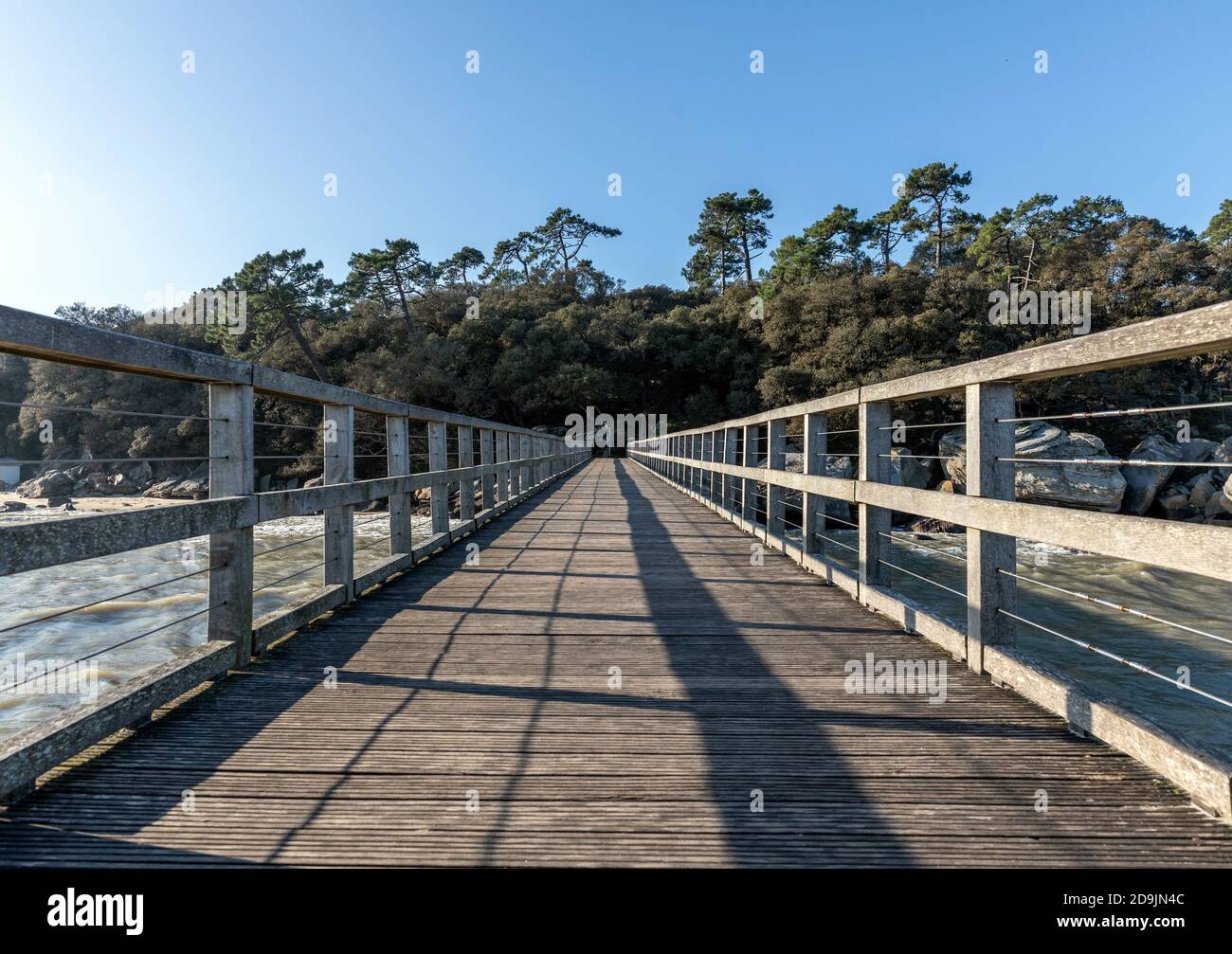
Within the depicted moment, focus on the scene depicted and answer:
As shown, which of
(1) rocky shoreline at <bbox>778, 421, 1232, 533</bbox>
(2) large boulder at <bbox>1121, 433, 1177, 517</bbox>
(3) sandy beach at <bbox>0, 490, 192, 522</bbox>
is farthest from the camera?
(3) sandy beach at <bbox>0, 490, 192, 522</bbox>

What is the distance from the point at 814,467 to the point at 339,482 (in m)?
3.14

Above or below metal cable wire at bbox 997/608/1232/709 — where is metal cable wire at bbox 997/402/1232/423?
above

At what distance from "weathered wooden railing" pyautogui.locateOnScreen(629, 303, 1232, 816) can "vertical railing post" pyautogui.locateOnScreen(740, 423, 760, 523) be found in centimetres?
243

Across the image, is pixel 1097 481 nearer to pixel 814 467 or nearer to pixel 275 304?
pixel 814 467

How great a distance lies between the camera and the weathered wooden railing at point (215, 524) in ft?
5.82

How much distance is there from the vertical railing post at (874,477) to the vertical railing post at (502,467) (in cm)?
558

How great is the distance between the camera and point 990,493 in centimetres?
260

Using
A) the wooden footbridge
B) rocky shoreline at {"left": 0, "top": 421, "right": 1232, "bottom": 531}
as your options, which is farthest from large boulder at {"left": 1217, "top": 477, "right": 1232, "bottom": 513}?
the wooden footbridge

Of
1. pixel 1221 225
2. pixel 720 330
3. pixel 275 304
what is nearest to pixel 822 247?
pixel 720 330

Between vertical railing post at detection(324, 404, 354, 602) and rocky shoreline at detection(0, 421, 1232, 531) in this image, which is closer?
vertical railing post at detection(324, 404, 354, 602)

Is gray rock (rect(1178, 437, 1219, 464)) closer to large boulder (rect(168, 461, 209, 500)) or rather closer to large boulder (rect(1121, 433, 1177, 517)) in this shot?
large boulder (rect(1121, 433, 1177, 517))

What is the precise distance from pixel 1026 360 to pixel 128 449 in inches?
2018

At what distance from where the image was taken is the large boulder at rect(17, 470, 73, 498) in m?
35.7
